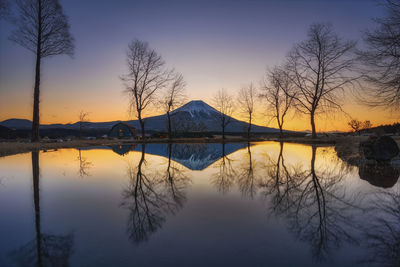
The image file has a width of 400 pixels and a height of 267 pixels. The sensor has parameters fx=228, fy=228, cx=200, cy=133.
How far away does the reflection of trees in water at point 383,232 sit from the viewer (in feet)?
7.21

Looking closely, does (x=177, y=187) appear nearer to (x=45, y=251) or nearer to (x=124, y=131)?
(x=45, y=251)

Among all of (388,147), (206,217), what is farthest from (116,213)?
(388,147)

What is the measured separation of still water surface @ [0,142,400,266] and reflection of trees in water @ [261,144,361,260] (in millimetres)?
14

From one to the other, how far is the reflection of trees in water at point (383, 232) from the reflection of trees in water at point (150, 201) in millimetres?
2380

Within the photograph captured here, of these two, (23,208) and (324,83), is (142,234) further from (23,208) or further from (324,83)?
(324,83)

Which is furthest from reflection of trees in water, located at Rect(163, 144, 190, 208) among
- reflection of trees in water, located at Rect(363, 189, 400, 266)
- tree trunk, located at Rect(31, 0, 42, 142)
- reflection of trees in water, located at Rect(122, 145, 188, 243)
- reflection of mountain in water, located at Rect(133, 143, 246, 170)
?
tree trunk, located at Rect(31, 0, 42, 142)

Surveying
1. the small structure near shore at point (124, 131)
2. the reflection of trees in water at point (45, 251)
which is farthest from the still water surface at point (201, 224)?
the small structure near shore at point (124, 131)

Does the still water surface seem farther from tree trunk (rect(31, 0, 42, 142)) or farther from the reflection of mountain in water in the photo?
tree trunk (rect(31, 0, 42, 142))

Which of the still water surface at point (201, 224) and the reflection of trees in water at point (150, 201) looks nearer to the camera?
the still water surface at point (201, 224)

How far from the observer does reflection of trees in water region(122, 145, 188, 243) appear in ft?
9.52

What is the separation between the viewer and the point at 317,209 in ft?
11.7

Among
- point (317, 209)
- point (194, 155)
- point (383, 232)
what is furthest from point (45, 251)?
point (194, 155)

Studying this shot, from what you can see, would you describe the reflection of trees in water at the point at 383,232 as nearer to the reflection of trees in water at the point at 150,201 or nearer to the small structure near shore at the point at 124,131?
the reflection of trees in water at the point at 150,201

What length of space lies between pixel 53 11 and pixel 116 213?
21.6 m
